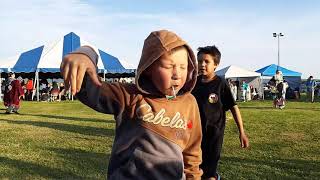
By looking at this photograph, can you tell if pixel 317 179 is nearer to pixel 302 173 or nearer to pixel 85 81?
pixel 302 173

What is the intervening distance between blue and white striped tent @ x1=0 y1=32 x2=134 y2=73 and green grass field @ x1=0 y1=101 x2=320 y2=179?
14141mm

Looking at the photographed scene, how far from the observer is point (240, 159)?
7793mm

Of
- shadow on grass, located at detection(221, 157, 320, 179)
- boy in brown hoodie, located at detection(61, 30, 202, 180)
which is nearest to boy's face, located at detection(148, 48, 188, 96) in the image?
boy in brown hoodie, located at detection(61, 30, 202, 180)

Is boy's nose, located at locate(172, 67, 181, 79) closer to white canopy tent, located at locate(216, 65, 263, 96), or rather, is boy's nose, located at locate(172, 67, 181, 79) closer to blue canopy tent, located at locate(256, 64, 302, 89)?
white canopy tent, located at locate(216, 65, 263, 96)

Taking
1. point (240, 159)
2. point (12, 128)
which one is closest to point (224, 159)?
point (240, 159)

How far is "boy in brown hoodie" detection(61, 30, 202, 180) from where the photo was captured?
246 cm

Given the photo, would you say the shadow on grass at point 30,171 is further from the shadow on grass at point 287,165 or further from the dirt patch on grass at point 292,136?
the dirt patch on grass at point 292,136

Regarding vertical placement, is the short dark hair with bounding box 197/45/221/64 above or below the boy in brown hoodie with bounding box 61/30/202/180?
above

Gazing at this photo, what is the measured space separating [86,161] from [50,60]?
20349 mm

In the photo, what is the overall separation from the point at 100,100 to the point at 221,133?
8.44ft

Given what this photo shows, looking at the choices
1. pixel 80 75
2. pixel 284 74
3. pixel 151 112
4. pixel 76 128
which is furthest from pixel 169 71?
pixel 284 74

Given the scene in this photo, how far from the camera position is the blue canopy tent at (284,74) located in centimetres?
3550

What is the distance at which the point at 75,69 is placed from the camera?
2.09m

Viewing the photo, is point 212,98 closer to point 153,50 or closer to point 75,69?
point 153,50
